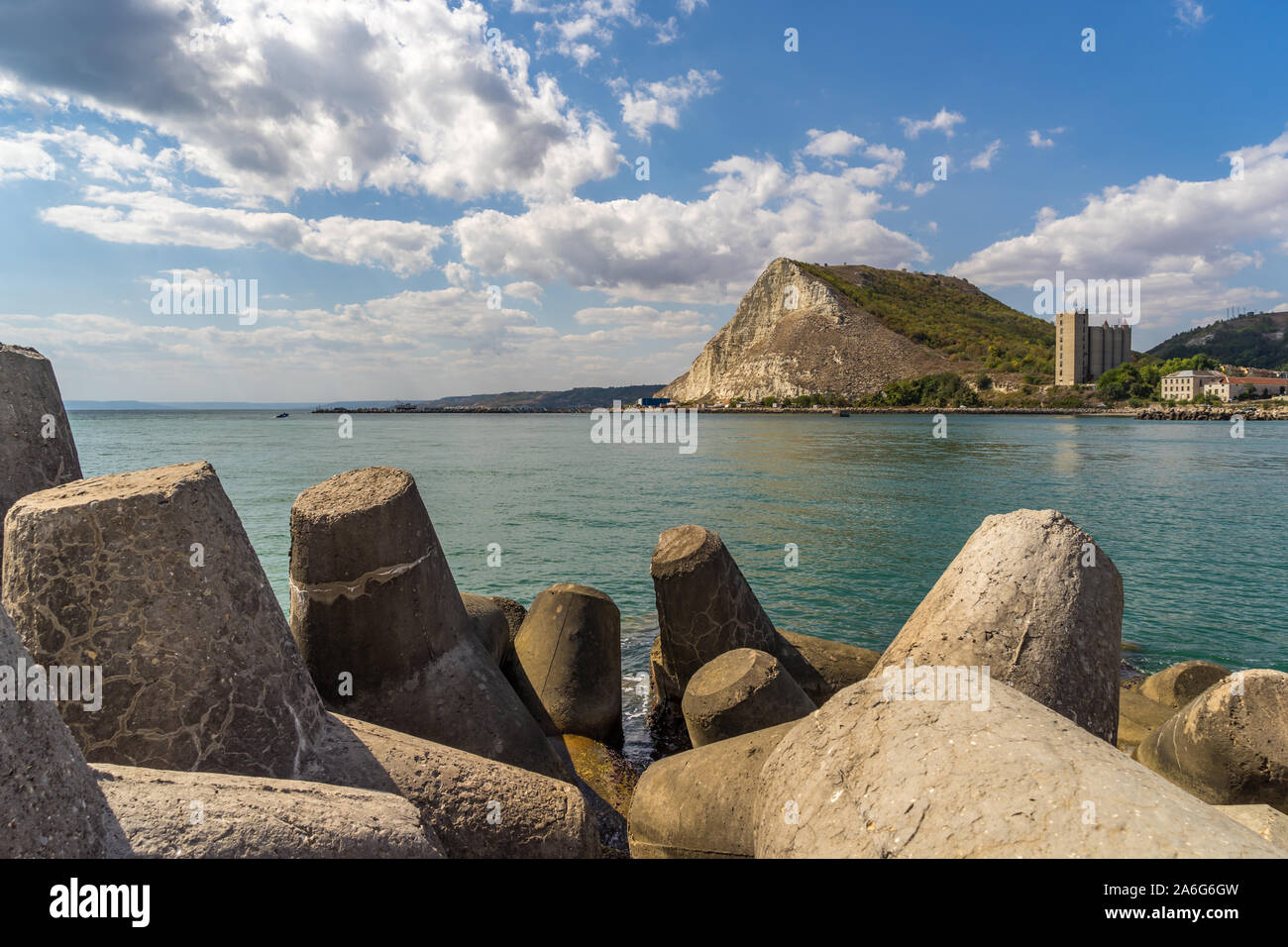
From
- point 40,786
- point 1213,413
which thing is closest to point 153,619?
point 40,786

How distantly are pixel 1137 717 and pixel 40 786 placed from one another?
9.80m

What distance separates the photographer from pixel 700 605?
783 centimetres

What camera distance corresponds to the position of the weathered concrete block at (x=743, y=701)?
18.9ft

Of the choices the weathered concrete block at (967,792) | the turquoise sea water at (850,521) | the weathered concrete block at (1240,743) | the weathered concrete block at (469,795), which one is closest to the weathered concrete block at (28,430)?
the weathered concrete block at (469,795)

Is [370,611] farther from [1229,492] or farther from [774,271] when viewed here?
[774,271]

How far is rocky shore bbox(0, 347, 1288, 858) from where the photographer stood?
243 cm

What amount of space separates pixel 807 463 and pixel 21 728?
43882 mm

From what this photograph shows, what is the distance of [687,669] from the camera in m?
8.07

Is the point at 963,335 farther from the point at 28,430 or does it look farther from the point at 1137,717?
the point at 28,430

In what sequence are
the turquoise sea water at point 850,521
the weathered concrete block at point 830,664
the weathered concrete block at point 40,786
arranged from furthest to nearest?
the turquoise sea water at point 850,521 → the weathered concrete block at point 830,664 → the weathered concrete block at point 40,786

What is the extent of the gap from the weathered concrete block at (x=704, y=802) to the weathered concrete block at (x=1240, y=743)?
3.46m

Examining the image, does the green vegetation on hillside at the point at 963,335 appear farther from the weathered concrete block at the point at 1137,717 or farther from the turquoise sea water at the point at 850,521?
the weathered concrete block at the point at 1137,717

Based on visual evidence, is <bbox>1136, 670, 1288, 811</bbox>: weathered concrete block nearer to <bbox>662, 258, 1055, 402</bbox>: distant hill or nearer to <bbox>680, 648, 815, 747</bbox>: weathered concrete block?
<bbox>680, 648, 815, 747</bbox>: weathered concrete block
